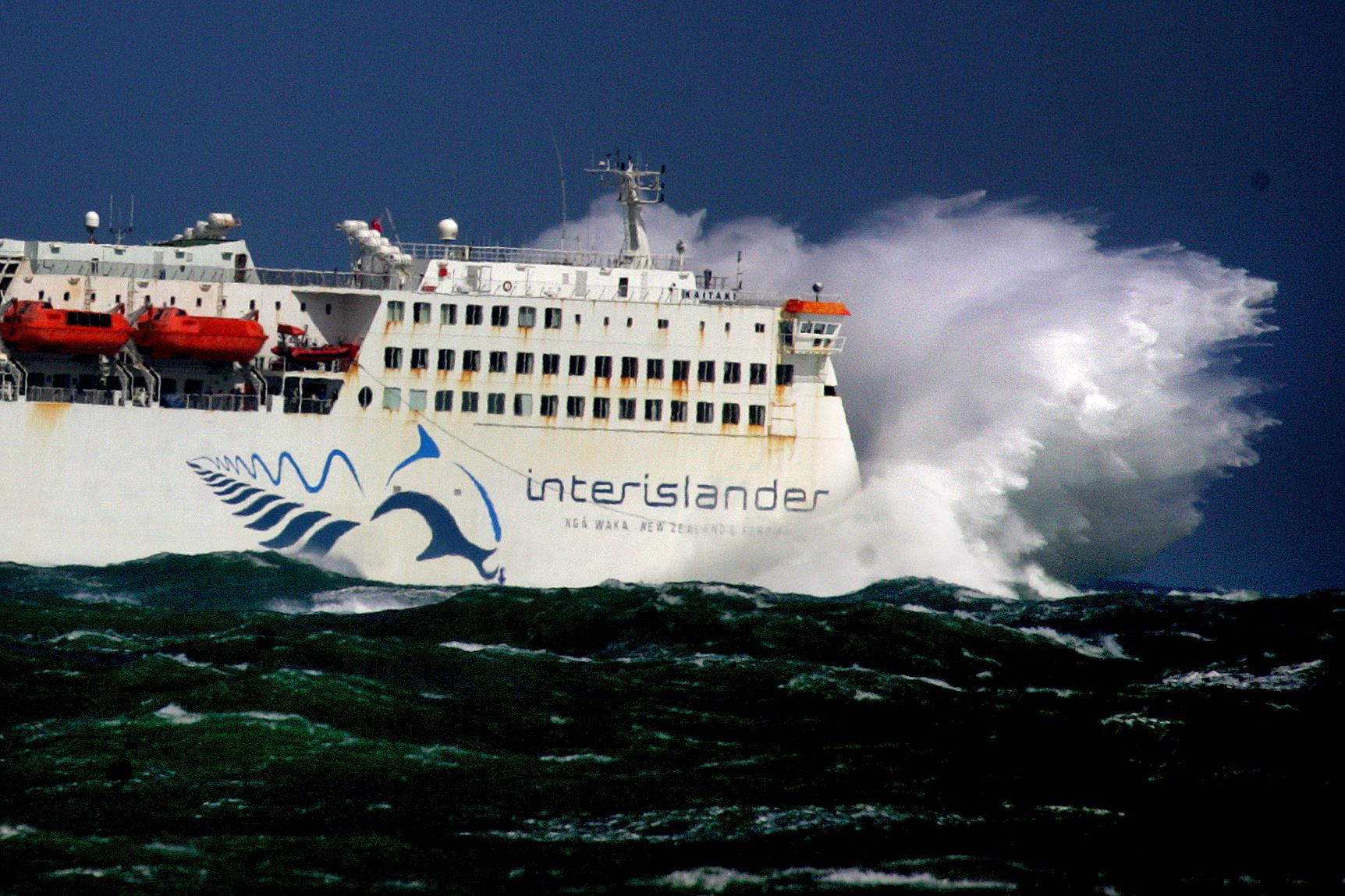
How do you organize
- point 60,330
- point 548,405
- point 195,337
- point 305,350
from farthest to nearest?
point 305,350 → point 548,405 → point 195,337 → point 60,330

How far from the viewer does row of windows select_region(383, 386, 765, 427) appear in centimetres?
3734

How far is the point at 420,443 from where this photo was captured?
1463 inches

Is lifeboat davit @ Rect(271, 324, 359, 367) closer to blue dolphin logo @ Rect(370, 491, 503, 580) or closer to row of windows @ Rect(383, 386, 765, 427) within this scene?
row of windows @ Rect(383, 386, 765, 427)

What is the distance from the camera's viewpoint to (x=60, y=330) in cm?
3675

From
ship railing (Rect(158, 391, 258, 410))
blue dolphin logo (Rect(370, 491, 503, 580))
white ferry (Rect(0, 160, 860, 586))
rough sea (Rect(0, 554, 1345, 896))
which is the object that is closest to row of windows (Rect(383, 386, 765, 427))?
white ferry (Rect(0, 160, 860, 586))

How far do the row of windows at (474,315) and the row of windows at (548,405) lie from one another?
1576 mm

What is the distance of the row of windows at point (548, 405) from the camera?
37.3 metres

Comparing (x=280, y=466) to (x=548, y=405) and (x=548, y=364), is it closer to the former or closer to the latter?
(x=548, y=405)

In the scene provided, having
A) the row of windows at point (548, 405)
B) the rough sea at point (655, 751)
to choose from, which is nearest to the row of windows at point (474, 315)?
the row of windows at point (548, 405)

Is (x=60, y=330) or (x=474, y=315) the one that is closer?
(x=60, y=330)

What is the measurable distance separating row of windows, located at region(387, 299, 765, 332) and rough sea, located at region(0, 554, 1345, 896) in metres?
7.51

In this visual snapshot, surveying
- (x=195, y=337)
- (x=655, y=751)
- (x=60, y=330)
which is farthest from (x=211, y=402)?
→ (x=655, y=751)

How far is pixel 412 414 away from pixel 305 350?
3002 millimetres

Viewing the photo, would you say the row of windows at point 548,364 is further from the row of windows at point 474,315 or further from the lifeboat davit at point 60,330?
the lifeboat davit at point 60,330
